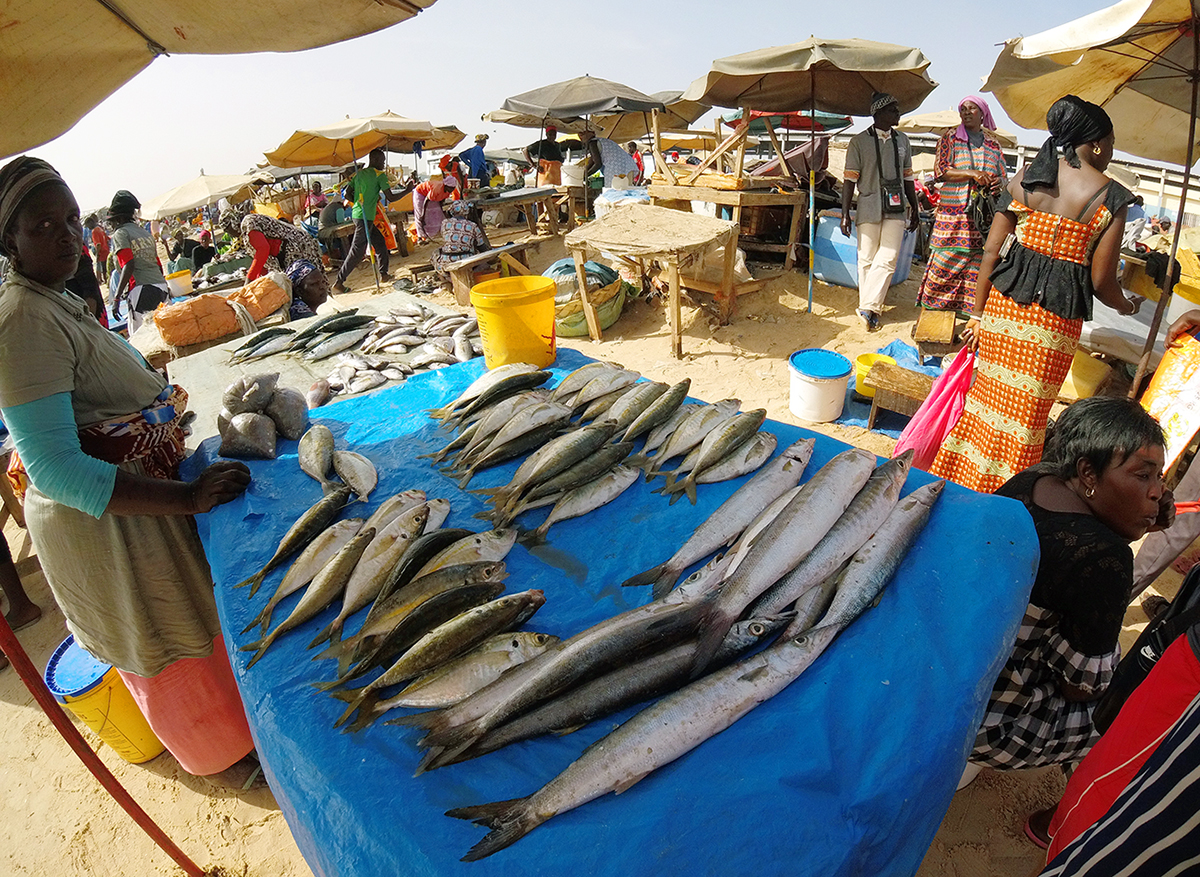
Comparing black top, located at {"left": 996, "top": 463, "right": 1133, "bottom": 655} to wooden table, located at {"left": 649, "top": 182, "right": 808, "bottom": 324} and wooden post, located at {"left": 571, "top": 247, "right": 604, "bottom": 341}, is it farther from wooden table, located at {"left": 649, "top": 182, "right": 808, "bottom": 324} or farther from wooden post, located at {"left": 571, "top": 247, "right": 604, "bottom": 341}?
wooden post, located at {"left": 571, "top": 247, "right": 604, "bottom": 341}

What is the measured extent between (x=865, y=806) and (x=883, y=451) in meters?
5.14

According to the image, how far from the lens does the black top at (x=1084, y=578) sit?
198cm

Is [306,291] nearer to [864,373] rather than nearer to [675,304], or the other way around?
[675,304]

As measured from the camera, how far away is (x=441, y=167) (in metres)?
14.7

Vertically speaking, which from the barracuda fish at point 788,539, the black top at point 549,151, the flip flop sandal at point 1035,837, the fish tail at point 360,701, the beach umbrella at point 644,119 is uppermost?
the beach umbrella at point 644,119

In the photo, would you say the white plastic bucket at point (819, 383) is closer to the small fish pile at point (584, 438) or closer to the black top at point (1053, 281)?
the black top at point (1053, 281)

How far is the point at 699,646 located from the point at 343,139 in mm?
16250

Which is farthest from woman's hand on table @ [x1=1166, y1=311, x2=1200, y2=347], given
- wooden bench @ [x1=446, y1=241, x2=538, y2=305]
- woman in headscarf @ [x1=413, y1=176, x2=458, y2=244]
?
woman in headscarf @ [x1=413, y1=176, x2=458, y2=244]

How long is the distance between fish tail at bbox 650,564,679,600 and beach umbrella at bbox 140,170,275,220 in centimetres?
2366

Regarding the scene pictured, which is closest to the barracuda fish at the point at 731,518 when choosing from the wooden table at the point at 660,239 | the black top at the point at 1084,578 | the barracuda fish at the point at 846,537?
the barracuda fish at the point at 846,537

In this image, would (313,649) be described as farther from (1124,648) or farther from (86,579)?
(1124,648)

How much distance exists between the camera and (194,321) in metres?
6.03

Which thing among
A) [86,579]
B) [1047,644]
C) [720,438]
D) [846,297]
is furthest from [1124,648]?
[846,297]

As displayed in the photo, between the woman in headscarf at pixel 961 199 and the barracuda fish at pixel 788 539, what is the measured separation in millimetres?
6882
